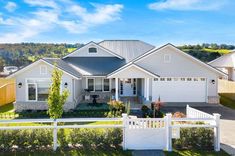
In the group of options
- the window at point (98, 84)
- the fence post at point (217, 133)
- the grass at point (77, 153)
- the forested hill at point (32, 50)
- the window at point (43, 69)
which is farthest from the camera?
the forested hill at point (32, 50)

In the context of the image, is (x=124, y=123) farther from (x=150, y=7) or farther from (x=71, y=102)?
(x=150, y=7)

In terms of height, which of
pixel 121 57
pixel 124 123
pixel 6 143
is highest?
pixel 121 57

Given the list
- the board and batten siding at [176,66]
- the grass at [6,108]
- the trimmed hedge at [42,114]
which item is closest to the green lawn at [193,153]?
the trimmed hedge at [42,114]

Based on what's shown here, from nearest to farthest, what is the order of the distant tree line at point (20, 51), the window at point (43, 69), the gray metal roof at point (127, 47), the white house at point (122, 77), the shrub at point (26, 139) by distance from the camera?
the shrub at point (26, 139) → the window at point (43, 69) → the white house at point (122, 77) → the gray metal roof at point (127, 47) → the distant tree line at point (20, 51)

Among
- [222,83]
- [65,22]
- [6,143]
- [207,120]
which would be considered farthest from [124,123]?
[222,83]

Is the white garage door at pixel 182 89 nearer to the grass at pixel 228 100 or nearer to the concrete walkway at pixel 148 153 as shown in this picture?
the grass at pixel 228 100

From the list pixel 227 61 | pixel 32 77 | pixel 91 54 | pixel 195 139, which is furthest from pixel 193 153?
pixel 227 61

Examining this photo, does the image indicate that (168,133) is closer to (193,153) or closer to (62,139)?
(193,153)
